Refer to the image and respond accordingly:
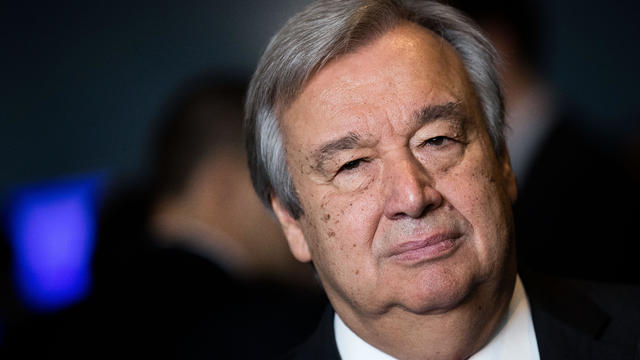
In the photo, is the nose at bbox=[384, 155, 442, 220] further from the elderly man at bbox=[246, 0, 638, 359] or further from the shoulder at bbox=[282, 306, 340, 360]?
the shoulder at bbox=[282, 306, 340, 360]

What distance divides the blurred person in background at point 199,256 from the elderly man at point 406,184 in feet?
Result: 2.31

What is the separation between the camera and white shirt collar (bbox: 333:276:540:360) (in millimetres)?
2586


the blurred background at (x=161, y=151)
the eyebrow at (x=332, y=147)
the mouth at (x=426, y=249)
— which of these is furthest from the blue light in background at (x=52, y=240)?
the mouth at (x=426, y=249)

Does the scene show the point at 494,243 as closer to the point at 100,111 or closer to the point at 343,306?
the point at 343,306

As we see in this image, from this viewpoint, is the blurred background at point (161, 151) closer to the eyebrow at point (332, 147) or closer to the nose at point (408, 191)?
the eyebrow at point (332, 147)

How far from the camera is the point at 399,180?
94.0 inches

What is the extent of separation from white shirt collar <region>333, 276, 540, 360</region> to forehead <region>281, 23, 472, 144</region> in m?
0.66

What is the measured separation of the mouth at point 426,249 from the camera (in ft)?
7.77

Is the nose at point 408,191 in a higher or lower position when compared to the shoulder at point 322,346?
higher

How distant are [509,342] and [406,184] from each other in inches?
25.4

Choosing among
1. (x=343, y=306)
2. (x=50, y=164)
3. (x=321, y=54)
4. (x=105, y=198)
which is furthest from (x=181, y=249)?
(x=321, y=54)

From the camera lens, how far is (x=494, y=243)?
247 centimetres

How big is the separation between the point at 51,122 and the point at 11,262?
63cm

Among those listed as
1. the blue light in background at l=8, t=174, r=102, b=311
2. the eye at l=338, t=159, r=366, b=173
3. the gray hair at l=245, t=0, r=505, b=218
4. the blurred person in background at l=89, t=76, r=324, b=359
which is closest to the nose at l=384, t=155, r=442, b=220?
the eye at l=338, t=159, r=366, b=173
